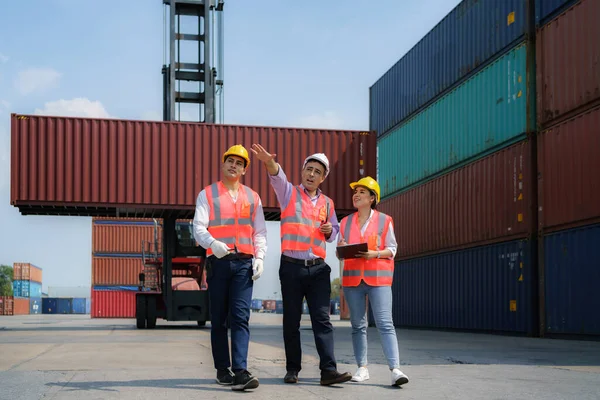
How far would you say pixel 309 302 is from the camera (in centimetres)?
647

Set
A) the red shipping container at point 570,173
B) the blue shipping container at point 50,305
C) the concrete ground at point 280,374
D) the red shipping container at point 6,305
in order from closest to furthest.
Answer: the concrete ground at point 280,374
the red shipping container at point 570,173
the red shipping container at point 6,305
the blue shipping container at point 50,305

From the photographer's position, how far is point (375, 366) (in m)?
8.24

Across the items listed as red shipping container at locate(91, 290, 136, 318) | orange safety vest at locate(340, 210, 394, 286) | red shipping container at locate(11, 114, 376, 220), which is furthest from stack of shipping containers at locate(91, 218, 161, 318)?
orange safety vest at locate(340, 210, 394, 286)

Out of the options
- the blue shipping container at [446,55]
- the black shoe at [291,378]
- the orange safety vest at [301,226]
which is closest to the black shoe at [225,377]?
the black shoe at [291,378]

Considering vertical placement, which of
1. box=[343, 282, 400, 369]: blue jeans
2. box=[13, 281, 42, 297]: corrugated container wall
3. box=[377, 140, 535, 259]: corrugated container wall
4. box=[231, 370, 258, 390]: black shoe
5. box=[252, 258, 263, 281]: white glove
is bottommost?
box=[13, 281, 42, 297]: corrugated container wall

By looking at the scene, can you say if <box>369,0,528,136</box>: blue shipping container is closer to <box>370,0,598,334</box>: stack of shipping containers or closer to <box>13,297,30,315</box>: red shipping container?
<box>370,0,598,334</box>: stack of shipping containers

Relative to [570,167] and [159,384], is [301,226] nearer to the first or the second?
[159,384]

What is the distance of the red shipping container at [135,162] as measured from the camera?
66.9 ft

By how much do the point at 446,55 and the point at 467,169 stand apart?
3.41 m

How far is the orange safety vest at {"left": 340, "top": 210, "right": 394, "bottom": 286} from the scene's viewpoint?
21.2ft

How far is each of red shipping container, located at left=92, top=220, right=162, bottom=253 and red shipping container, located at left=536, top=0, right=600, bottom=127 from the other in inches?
1189

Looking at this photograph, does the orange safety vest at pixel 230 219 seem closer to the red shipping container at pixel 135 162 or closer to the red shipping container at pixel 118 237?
the red shipping container at pixel 135 162

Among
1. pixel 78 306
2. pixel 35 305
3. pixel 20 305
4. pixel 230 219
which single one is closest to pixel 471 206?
pixel 230 219

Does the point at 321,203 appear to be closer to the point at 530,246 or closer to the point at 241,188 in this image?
the point at 241,188
